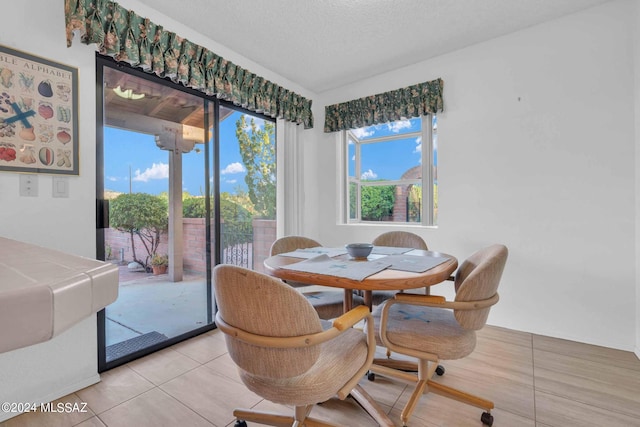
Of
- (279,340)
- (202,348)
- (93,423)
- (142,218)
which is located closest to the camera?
(279,340)

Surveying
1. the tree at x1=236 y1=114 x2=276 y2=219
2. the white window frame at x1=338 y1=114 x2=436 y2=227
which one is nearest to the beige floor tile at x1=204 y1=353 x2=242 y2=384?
the tree at x1=236 y1=114 x2=276 y2=219

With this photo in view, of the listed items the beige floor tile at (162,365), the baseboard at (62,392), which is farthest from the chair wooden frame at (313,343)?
the baseboard at (62,392)

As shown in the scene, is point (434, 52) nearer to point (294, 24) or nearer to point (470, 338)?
point (294, 24)

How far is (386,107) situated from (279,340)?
282cm

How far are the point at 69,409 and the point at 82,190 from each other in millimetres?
1247

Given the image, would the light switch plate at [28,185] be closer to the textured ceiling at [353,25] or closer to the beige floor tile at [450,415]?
the textured ceiling at [353,25]

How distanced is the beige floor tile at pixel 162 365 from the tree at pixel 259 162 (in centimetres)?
164

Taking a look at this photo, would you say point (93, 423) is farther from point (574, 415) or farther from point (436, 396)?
point (574, 415)

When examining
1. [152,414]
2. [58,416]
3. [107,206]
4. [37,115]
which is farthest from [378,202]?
[58,416]

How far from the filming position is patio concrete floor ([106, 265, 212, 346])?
243 centimetres

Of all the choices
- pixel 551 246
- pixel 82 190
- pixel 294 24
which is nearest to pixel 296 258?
pixel 82 190

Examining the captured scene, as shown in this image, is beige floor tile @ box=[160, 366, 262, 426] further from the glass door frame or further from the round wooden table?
the round wooden table

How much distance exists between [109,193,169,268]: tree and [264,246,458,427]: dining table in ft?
4.33

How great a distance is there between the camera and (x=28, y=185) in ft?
5.42
